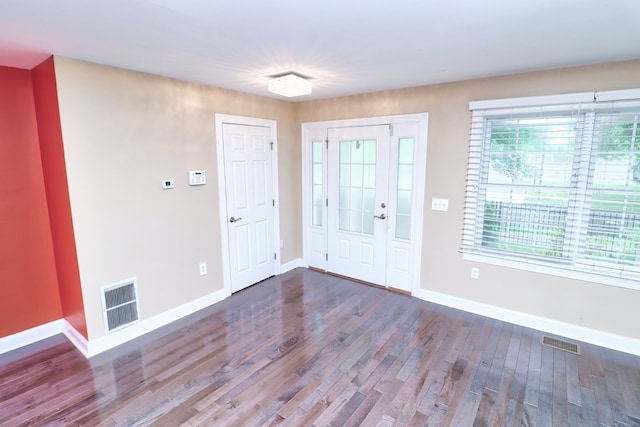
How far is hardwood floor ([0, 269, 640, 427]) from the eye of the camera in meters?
2.09

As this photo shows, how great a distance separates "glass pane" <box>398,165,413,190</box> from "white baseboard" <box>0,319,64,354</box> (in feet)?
12.4

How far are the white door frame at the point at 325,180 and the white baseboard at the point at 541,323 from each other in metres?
0.33

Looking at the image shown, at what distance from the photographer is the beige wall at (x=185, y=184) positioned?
8.50 feet

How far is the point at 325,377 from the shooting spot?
2441mm

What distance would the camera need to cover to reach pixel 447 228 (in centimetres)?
350

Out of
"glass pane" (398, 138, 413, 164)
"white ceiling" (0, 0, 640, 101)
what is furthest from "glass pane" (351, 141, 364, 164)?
"white ceiling" (0, 0, 640, 101)

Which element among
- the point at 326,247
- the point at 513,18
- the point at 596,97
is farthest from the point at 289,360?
the point at 596,97

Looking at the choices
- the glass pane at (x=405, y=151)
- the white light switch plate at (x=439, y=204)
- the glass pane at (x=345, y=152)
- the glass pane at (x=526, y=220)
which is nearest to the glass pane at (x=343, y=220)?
the glass pane at (x=345, y=152)

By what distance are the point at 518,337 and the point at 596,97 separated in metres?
2.16

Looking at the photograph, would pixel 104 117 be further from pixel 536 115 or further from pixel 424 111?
pixel 536 115

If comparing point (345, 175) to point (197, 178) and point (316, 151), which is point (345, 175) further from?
point (197, 178)

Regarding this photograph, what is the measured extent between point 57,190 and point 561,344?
4.53 m

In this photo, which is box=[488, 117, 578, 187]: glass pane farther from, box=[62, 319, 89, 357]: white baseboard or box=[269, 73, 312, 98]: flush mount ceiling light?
box=[62, 319, 89, 357]: white baseboard

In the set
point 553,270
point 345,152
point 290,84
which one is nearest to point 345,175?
point 345,152
